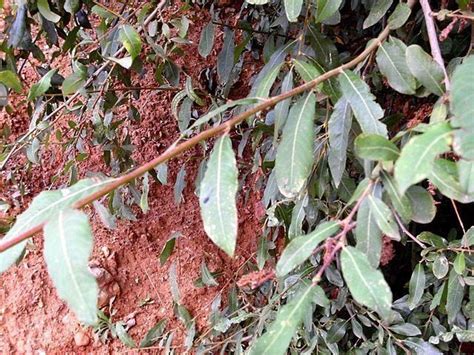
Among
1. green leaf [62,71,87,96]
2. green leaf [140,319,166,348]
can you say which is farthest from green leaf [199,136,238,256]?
green leaf [140,319,166,348]

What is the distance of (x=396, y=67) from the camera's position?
718 millimetres

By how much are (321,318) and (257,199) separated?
0.46 m

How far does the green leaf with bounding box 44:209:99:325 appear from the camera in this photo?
0.41m

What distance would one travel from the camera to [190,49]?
1.70 metres

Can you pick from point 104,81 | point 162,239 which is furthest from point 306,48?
point 162,239

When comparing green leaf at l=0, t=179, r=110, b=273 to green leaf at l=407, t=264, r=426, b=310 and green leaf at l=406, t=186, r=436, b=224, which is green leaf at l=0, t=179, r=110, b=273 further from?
green leaf at l=407, t=264, r=426, b=310

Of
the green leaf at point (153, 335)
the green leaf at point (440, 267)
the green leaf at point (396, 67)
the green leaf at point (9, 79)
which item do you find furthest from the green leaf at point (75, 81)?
the green leaf at point (440, 267)

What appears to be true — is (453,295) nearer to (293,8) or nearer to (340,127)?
(340,127)

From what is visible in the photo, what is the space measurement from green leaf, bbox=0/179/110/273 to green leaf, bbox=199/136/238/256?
11cm

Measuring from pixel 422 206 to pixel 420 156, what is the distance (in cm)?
18

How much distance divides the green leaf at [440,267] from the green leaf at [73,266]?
0.76 meters

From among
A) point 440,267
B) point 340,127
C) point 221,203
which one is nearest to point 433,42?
point 340,127

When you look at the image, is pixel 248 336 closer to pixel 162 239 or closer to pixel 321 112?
pixel 162 239

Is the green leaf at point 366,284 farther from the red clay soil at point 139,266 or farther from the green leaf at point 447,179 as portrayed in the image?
the red clay soil at point 139,266
